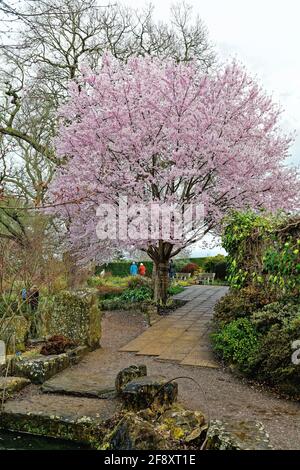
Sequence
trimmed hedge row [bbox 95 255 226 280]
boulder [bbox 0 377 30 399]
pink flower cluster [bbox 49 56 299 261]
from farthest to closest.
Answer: trimmed hedge row [bbox 95 255 226 280] → pink flower cluster [bbox 49 56 299 261] → boulder [bbox 0 377 30 399]

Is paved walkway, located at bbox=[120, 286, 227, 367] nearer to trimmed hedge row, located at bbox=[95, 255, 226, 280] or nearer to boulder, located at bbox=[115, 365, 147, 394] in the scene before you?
boulder, located at bbox=[115, 365, 147, 394]

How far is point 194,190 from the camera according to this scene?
1080cm

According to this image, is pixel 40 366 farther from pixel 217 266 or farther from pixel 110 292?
pixel 217 266

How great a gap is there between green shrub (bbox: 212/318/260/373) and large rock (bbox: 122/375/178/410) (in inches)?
64.0

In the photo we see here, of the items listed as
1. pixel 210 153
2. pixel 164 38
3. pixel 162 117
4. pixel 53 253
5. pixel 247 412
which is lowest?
pixel 247 412

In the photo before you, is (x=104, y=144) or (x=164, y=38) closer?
(x=104, y=144)

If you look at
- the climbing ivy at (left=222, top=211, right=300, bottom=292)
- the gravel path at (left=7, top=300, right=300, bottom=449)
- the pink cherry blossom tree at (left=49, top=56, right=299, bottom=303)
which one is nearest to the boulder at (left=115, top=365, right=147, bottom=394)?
the gravel path at (left=7, top=300, right=300, bottom=449)

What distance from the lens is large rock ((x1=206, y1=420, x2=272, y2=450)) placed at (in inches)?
141

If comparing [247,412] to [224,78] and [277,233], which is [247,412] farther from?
[224,78]

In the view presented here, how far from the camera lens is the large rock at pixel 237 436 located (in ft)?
11.8

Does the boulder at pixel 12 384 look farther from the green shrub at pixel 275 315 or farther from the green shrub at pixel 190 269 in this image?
the green shrub at pixel 190 269

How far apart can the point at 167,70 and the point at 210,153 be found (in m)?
2.11
